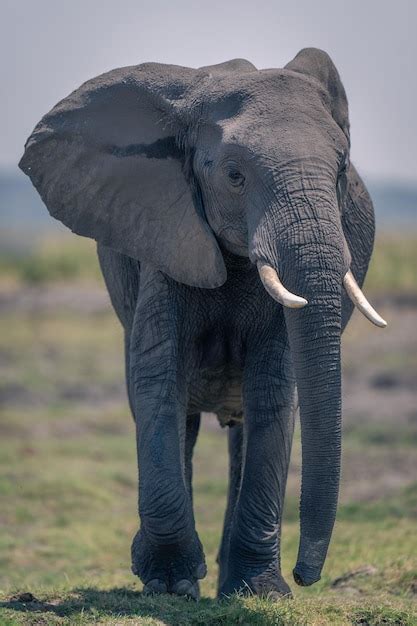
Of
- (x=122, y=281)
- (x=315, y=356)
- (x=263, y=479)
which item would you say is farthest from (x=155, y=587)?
(x=122, y=281)

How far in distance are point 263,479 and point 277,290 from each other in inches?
59.0

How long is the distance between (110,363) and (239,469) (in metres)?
12.1

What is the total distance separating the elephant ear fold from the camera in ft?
24.7

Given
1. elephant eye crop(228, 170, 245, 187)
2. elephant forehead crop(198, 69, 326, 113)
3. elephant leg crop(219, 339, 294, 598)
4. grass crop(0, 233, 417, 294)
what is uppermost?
grass crop(0, 233, 417, 294)

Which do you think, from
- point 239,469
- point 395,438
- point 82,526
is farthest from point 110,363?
point 239,469

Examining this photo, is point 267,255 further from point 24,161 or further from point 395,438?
point 395,438

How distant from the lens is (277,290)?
21.2 ft

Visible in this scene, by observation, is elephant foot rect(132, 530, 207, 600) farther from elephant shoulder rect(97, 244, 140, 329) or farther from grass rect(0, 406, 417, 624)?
elephant shoulder rect(97, 244, 140, 329)

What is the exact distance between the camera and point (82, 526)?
38.3 ft

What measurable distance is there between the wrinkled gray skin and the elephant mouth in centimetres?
7

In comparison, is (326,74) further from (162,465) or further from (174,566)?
(174,566)

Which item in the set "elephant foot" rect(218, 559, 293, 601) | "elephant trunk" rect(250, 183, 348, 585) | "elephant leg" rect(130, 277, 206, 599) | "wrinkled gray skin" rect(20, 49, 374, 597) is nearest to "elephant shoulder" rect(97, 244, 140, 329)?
"wrinkled gray skin" rect(20, 49, 374, 597)

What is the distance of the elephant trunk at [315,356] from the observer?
6.53 metres

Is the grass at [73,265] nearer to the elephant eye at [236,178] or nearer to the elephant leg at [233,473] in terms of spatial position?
the elephant leg at [233,473]
